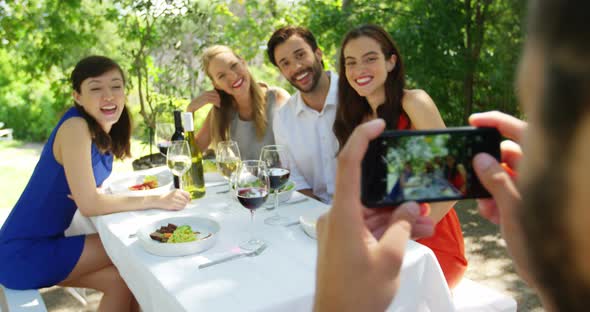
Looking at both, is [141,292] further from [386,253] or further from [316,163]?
[316,163]

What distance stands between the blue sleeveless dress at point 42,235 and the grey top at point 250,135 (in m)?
1.34

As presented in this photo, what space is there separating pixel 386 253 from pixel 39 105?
32.3ft

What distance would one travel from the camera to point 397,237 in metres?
0.76

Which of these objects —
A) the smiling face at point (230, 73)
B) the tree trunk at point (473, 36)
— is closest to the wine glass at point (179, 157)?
the smiling face at point (230, 73)

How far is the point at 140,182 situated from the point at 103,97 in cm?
50

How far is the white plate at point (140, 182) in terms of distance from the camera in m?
2.31

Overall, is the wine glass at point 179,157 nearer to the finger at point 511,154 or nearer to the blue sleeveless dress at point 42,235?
the blue sleeveless dress at point 42,235

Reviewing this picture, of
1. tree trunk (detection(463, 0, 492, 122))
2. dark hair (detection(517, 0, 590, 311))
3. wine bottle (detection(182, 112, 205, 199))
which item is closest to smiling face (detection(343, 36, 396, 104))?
wine bottle (detection(182, 112, 205, 199))

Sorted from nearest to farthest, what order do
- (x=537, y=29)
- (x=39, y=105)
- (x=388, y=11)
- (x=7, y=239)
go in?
(x=537, y=29) → (x=7, y=239) → (x=388, y=11) → (x=39, y=105)

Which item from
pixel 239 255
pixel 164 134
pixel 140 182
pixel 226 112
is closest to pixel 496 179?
pixel 239 255

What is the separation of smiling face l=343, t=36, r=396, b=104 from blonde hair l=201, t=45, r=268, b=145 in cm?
96

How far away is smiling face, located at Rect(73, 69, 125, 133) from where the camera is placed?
2.38 meters

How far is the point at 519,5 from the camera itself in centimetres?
539

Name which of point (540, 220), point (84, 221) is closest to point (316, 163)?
point (84, 221)
